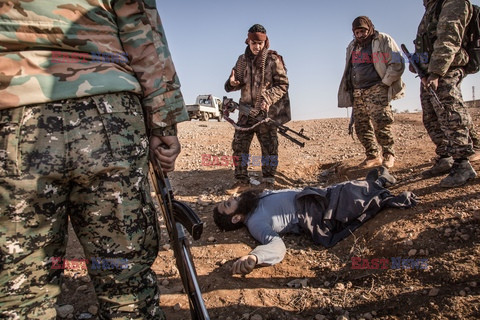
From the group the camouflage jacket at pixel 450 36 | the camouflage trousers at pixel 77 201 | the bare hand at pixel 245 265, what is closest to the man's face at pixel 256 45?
the camouflage jacket at pixel 450 36

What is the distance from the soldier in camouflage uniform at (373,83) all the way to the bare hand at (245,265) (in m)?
3.07

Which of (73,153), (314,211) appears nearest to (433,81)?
(314,211)

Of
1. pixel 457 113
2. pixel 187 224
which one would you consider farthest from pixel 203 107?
pixel 187 224

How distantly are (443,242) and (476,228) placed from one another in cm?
29

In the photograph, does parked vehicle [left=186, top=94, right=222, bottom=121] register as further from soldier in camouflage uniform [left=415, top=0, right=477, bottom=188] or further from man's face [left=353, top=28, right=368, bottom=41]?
soldier in camouflage uniform [left=415, top=0, right=477, bottom=188]

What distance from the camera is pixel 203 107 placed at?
18859 mm

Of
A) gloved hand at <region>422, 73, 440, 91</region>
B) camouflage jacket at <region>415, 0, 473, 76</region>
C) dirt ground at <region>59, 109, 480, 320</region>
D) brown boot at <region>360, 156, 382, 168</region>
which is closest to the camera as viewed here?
dirt ground at <region>59, 109, 480, 320</region>

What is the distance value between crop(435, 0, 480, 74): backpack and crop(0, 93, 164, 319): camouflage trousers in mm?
3631

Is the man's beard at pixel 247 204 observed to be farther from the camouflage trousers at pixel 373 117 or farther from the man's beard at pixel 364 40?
the man's beard at pixel 364 40

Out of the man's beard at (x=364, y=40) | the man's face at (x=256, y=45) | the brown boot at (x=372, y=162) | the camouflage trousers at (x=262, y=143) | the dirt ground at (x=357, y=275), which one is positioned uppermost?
the man's face at (x=256, y=45)

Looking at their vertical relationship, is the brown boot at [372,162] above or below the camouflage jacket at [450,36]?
below

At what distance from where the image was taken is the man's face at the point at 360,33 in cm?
471

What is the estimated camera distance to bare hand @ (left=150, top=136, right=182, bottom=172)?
1.40m

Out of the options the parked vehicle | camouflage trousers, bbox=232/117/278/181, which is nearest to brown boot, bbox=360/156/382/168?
camouflage trousers, bbox=232/117/278/181
